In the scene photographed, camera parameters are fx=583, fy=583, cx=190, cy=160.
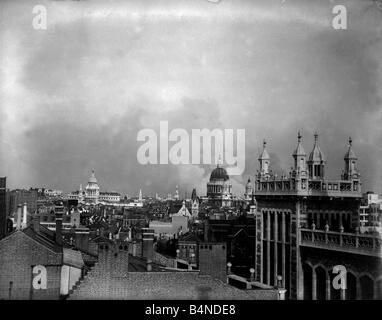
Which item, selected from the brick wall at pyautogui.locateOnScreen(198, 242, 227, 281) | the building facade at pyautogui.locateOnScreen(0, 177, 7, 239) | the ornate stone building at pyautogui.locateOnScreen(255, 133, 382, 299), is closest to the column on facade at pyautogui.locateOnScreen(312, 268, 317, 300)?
the ornate stone building at pyautogui.locateOnScreen(255, 133, 382, 299)

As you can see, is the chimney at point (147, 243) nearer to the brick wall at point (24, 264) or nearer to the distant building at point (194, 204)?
the distant building at point (194, 204)

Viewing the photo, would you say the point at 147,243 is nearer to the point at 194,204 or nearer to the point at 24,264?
the point at 194,204

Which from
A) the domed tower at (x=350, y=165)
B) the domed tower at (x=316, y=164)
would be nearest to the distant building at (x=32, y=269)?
the domed tower at (x=316, y=164)

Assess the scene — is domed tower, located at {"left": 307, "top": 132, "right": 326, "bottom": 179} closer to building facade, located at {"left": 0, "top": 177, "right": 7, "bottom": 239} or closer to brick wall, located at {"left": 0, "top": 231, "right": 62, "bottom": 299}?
brick wall, located at {"left": 0, "top": 231, "right": 62, "bottom": 299}

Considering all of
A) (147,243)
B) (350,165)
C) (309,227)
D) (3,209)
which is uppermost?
(350,165)

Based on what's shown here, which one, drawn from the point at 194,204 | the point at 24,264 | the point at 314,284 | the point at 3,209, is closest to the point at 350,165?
the point at 314,284
